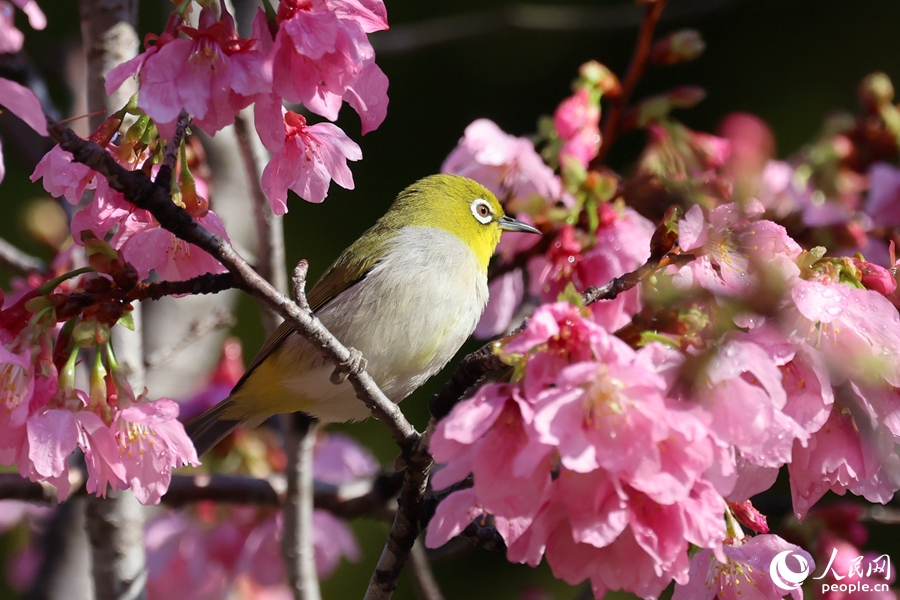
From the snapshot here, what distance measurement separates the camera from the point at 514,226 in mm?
2422

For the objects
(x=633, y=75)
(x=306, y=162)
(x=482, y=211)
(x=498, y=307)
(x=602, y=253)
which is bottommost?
(x=498, y=307)

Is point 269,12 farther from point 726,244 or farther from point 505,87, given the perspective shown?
point 505,87

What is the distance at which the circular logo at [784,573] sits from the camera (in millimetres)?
1339

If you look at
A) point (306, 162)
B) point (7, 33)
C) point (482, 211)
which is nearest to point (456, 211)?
point (482, 211)

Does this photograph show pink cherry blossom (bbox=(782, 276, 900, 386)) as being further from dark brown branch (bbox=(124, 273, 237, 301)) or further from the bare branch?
dark brown branch (bbox=(124, 273, 237, 301))

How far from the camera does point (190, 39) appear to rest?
122 cm

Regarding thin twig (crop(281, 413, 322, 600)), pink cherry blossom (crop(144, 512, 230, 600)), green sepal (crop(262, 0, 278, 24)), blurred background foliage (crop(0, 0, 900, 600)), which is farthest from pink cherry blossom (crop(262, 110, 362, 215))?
blurred background foliage (crop(0, 0, 900, 600))

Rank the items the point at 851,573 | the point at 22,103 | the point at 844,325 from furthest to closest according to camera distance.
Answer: the point at 851,573 → the point at 844,325 → the point at 22,103

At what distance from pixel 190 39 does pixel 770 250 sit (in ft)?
3.12

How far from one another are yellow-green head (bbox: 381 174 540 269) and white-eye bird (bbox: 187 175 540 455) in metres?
0.03

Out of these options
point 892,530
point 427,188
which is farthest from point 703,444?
point 892,530

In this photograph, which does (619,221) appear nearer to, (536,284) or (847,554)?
(536,284)

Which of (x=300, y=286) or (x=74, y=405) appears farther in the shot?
(x=300, y=286)

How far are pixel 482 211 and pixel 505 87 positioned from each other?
12.6ft
